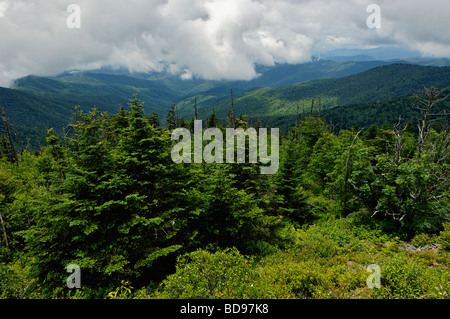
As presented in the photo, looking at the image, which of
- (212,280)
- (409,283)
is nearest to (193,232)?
(212,280)

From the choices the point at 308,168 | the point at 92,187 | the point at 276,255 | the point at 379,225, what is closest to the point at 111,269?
the point at 92,187

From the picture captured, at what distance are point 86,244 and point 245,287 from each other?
7908 millimetres

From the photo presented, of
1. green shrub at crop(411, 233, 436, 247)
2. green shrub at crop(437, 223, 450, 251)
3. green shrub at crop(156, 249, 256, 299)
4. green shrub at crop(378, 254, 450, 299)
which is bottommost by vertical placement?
green shrub at crop(411, 233, 436, 247)

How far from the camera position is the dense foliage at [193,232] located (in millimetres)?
7621

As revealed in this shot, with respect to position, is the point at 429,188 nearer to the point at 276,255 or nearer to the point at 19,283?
the point at 276,255

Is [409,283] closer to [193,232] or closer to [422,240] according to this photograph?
[193,232]

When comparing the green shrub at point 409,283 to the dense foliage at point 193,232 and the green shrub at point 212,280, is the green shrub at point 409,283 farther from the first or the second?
the green shrub at point 212,280

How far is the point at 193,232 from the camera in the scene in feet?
40.9

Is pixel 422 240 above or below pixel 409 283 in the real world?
below

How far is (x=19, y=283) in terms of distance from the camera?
11.1 meters

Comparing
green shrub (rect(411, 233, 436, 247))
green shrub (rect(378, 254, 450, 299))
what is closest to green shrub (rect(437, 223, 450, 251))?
green shrub (rect(411, 233, 436, 247))

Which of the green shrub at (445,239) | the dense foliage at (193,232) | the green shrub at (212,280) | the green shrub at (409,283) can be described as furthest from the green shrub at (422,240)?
the green shrub at (212,280)

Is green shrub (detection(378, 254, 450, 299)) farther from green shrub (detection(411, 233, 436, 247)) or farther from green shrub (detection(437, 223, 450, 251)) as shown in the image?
green shrub (detection(411, 233, 436, 247))

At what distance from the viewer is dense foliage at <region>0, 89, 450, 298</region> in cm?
762
